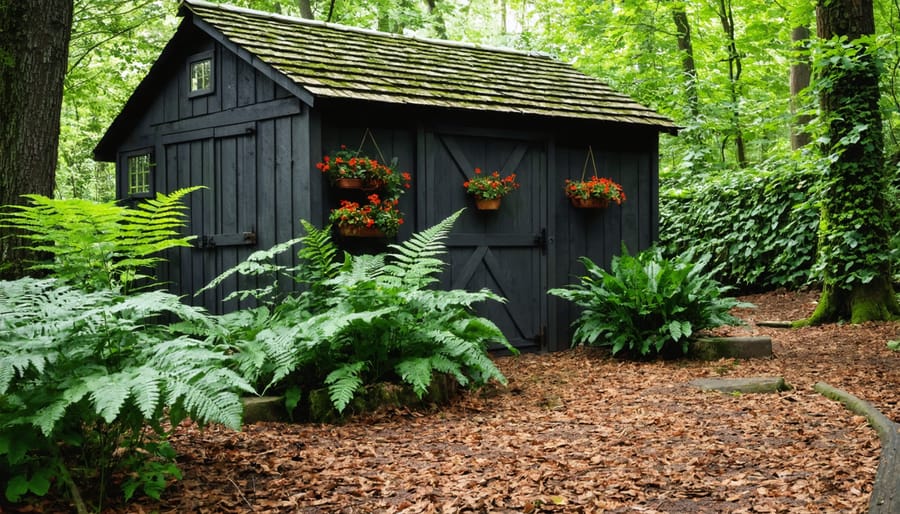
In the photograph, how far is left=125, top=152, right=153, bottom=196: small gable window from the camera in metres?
9.05

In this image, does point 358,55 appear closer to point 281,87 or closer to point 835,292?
point 281,87

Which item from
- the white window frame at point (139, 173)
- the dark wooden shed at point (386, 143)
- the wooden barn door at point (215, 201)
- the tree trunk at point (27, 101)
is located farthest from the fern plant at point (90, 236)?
the white window frame at point (139, 173)

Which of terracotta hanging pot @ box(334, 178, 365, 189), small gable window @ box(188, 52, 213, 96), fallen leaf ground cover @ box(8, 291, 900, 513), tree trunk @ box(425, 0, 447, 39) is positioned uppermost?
tree trunk @ box(425, 0, 447, 39)

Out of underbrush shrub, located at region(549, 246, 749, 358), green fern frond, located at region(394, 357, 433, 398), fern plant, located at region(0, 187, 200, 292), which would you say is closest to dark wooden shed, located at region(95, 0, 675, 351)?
underbrush shrub, located at region(549, 246, 749, 358)

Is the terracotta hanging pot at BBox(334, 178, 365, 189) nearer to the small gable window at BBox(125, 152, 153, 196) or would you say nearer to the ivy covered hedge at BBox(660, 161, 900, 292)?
the small gable window at BBox(125, 152, 153, 196)

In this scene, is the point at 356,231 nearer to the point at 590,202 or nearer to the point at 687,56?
the point at 590,202

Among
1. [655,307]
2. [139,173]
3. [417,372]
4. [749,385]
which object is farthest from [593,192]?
[139,173]

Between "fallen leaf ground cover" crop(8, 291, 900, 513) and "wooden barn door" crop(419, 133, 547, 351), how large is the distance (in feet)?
6.87

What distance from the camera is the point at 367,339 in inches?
208

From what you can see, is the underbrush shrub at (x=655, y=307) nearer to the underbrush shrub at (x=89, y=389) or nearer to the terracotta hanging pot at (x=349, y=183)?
the terracotta hanging pot at (x=349, y=183)

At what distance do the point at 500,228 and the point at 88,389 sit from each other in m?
5.92

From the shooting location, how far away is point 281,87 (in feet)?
24.0

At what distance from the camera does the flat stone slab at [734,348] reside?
7.07 meters

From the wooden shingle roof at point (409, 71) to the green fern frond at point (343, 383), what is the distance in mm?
2817
